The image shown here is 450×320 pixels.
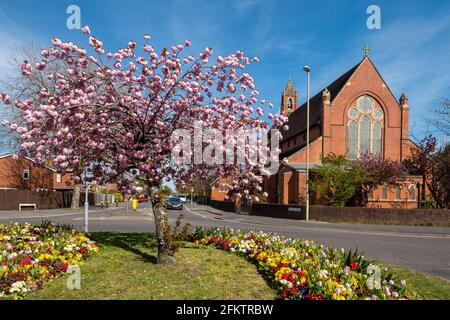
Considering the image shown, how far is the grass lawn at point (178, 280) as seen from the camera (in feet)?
19.6

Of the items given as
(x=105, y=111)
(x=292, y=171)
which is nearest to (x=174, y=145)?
(x=105, y=111)

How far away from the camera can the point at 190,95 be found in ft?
25.2

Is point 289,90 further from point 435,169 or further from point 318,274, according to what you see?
point 318,274

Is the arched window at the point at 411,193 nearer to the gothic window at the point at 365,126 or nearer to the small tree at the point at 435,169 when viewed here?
the small tree at the point at 435,169

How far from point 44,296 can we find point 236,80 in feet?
17.8

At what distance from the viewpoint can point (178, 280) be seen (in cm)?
673

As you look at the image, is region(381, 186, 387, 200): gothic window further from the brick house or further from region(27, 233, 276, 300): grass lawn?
the brick house

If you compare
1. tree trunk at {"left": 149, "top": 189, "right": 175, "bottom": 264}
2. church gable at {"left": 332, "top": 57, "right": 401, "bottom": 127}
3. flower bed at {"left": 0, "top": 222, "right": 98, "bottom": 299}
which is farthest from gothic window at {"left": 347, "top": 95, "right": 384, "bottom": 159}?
tree trunk at {"left": 149, "top": 189, "right": 175, "bottom": 264}

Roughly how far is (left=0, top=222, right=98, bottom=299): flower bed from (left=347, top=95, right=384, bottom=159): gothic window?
37.9 metres

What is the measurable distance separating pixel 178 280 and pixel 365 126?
4078cm

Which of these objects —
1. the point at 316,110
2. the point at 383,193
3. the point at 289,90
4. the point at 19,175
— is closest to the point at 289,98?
the point at 289,90

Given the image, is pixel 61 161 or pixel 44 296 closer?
pixel 44 296

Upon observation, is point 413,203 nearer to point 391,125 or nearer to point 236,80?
point 391,125

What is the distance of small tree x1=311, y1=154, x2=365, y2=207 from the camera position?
2906 cm
